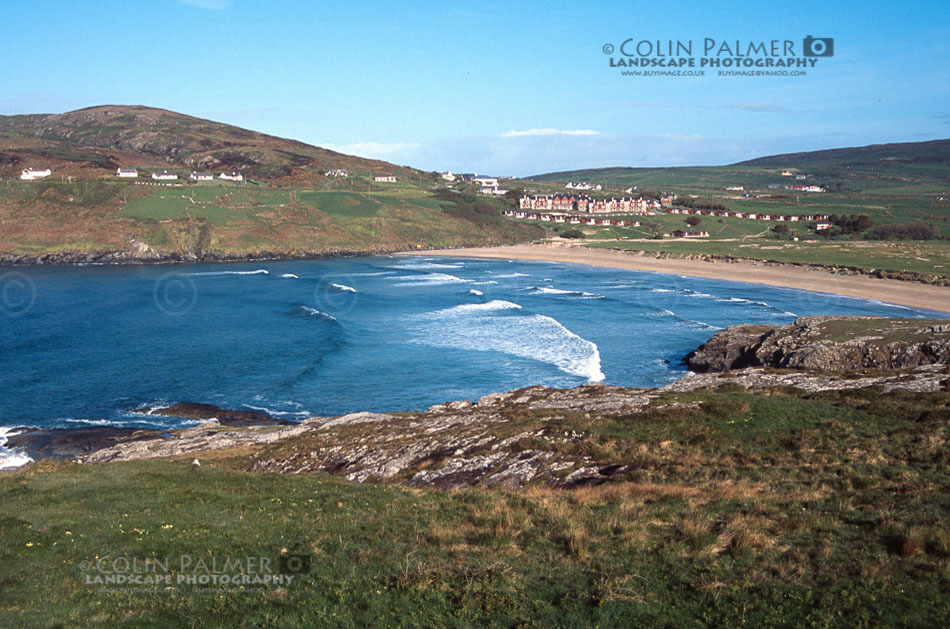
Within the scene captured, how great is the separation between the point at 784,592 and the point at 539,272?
101918mm

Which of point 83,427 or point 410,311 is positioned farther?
point 410,311

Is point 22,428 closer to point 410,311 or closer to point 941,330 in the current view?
point 410,311

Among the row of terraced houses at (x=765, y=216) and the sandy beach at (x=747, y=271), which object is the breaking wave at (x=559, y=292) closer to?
the sandy beach at (x=747, y=271)

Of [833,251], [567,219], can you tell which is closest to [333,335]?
[833,251]

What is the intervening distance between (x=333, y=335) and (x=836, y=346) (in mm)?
42105

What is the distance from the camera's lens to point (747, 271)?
10512 cm

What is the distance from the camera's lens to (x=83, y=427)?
35.5 m

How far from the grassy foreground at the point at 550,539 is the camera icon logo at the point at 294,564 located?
123 mm

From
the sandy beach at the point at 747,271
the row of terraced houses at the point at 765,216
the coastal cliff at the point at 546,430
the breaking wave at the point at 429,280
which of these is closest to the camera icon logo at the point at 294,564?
the coastal cliff at the point at 546,430

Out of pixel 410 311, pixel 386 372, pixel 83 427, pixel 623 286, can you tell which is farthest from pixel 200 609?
pixel 623 286

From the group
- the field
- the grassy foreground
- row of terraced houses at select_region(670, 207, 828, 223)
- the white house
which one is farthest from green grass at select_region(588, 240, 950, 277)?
the white house

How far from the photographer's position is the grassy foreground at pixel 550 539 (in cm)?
1002

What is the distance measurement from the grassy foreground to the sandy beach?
65001 millimetres

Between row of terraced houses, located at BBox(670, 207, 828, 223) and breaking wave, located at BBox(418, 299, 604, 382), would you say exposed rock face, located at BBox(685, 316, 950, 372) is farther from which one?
row of terraced houses, located at BBox(670, 207, 828, 223)
